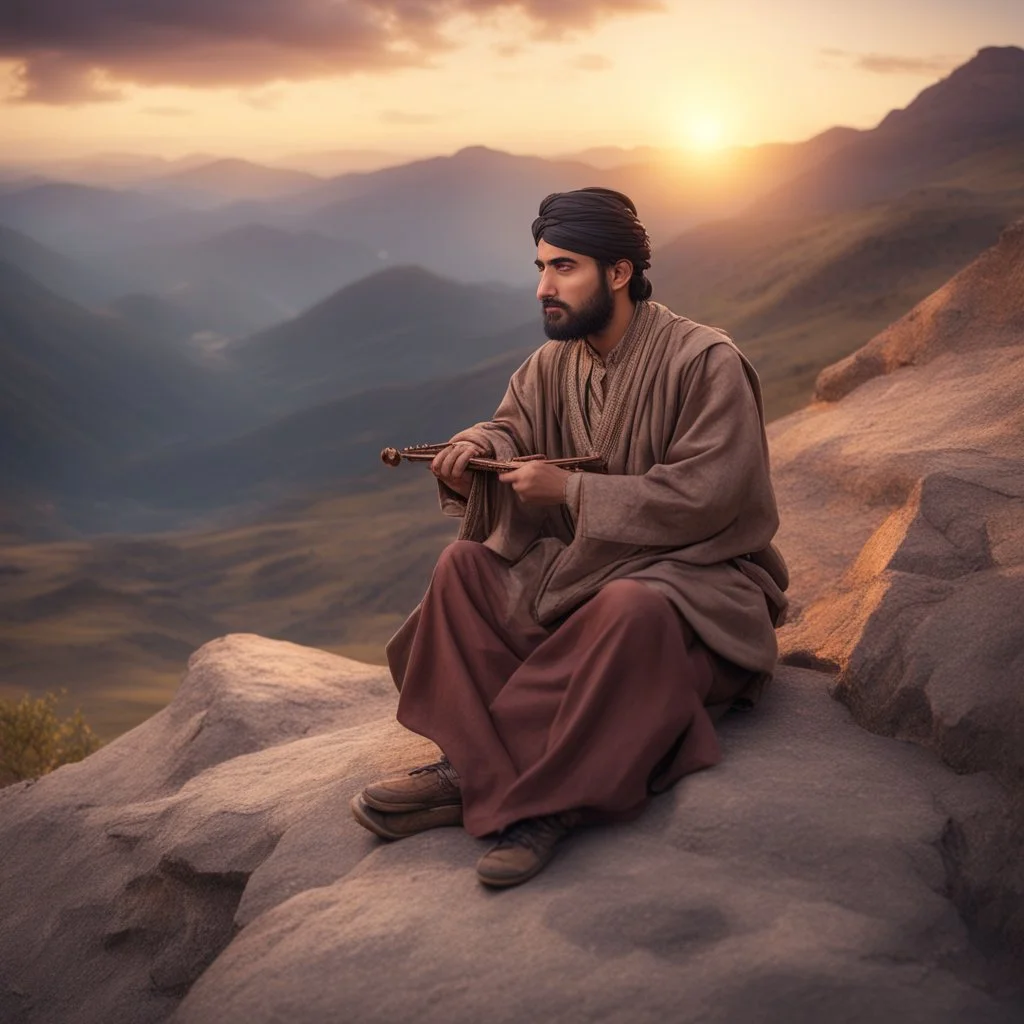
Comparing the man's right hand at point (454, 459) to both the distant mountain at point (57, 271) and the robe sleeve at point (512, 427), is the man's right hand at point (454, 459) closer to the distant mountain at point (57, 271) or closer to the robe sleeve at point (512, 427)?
the robe sleeve at point (512, 427)

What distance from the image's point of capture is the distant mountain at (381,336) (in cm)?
8850

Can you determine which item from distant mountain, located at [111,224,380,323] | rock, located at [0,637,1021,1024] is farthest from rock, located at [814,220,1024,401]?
distant mountain, located at [111,224,380,323]

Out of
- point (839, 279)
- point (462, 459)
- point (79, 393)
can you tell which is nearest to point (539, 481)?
point (462, 459)

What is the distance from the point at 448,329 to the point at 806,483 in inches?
3554

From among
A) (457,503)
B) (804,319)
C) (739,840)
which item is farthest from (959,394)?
(804,319)

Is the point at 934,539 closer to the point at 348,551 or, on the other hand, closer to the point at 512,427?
the point at 512,427

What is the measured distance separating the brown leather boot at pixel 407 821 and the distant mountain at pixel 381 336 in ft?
262

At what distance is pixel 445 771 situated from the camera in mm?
4246

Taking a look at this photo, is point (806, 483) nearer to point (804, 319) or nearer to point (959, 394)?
point (959, 394)

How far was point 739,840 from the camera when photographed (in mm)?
3617

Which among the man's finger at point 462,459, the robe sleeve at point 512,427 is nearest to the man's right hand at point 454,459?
the man's finger at point 462,459

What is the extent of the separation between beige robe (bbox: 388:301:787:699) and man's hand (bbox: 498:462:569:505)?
44 millimetres

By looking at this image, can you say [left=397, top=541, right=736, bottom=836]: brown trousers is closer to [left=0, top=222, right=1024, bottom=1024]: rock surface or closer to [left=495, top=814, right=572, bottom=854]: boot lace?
[left=495, top=814, right=572, bottom=854]: boot lace

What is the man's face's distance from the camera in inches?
174
